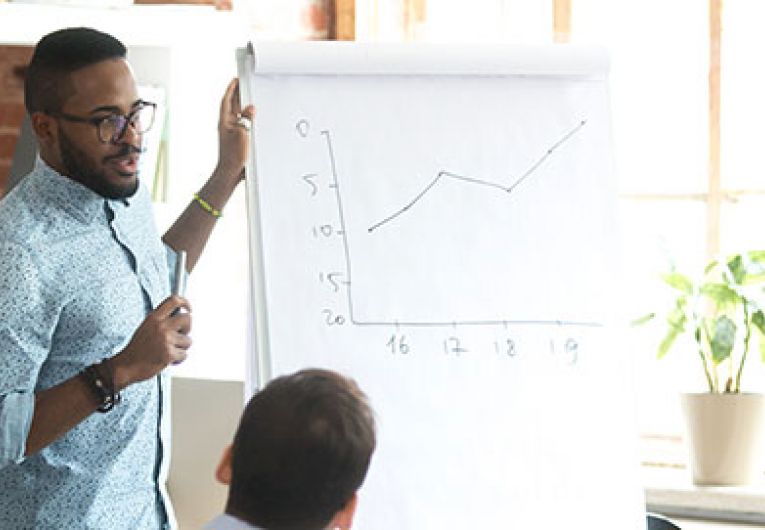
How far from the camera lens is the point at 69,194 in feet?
6.68

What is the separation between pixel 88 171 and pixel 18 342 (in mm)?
255

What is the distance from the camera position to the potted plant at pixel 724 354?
→ 2.91m

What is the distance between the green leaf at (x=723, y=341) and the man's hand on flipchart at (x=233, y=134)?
107cm

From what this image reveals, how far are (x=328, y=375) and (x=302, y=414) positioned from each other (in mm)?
62

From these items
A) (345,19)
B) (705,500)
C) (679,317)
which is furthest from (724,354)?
(345,19)

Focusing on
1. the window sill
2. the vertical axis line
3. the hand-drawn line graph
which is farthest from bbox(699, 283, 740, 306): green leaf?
the vertical axis line

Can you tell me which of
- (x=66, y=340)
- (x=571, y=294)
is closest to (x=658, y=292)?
(x=571, y=294)

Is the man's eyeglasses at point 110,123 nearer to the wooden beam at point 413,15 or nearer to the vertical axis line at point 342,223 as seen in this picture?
the vertical axis line at point 342,223

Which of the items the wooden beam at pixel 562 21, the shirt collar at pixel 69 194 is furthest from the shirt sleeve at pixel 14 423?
the wooden beam at pixel 562 21

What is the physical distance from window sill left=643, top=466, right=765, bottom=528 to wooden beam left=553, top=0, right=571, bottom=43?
923 mm

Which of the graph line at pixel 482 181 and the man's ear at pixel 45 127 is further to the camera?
the graph line at pixel 482 181

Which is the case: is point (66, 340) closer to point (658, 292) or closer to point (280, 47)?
point (280, 47)

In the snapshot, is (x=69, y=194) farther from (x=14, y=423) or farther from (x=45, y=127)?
(x=14, y=423)

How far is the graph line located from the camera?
7.34 ft
